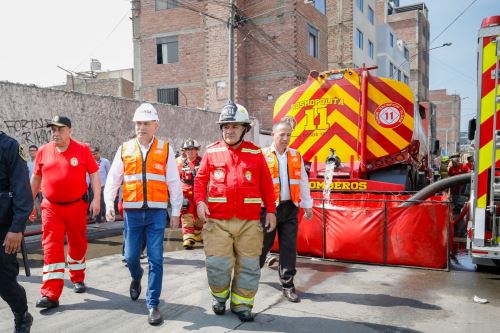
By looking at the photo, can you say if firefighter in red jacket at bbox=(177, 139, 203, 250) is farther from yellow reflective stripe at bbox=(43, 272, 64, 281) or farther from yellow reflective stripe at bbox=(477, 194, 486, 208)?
yellow reflective stripe at bbox=(477, 194, 486, 208)

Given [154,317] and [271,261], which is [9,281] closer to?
[154,317]

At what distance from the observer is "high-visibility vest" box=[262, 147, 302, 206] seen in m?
4.49

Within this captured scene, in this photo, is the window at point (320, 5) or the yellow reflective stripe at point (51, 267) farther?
the window at point (320, 5)

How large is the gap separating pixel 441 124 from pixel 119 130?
3028 inches

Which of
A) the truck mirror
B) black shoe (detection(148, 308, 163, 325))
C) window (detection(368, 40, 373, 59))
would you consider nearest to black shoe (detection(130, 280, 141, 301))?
black shoe (detection(148, 308, 163, 325))

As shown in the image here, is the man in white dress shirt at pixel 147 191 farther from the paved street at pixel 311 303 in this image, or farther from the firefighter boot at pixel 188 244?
the firefighter boot at pixel 188 244

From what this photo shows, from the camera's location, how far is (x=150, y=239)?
3939 mm

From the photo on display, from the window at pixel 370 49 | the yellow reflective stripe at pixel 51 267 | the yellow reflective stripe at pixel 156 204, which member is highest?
the window at pixel 370 49

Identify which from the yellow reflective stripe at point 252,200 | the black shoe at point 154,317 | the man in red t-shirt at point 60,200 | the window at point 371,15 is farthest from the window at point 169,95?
the black shoe at point 154,317

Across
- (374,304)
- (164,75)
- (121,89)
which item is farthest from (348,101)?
(121,89)

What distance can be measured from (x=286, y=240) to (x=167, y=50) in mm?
23253

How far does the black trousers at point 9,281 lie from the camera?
10.5 feet

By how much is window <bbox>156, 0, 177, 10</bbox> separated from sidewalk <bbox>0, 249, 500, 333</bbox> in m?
22.5

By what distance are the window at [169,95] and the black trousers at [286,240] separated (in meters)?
22.1
